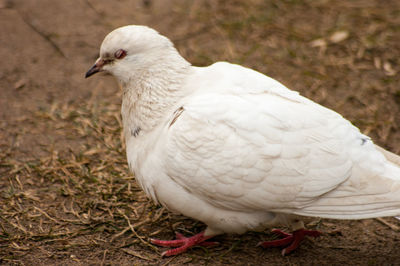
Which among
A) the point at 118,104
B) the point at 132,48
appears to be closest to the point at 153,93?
the point at 132,48

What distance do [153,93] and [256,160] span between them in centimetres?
95

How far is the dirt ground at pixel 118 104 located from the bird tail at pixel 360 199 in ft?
2.08

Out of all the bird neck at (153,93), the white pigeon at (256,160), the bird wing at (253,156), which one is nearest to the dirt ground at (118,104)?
the white pigeon at (256,160)

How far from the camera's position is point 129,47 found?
3.65 m

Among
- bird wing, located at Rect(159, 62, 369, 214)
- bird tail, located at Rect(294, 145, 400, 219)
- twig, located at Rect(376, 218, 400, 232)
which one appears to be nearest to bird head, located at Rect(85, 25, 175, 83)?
bird wing, located at Rect(159, 62, 369, 214)

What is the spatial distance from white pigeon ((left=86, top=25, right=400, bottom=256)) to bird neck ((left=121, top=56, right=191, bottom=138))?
2 cm

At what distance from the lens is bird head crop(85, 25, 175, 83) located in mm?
3646

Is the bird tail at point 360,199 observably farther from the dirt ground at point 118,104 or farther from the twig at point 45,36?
the twig at point 45,36

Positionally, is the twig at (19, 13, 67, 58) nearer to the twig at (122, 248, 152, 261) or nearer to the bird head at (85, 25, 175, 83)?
the bird head at (85, 25, 175, 83)

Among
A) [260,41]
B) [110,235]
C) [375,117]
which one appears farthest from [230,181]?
[260,41]

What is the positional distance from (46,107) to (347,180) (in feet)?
10.4

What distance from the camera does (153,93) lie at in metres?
3.68

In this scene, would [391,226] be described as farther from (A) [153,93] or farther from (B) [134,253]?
(A) [153,93]

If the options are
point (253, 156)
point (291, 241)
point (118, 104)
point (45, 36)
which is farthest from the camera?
point (45, 36)
